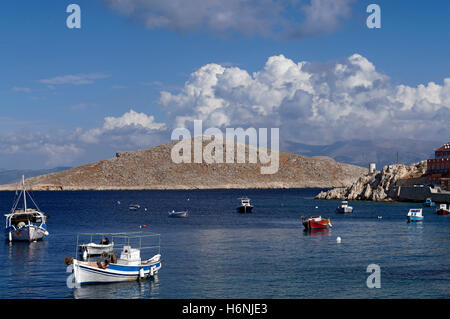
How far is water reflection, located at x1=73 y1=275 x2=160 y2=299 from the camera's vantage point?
113 ft

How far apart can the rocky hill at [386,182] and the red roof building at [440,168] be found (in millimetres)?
2643

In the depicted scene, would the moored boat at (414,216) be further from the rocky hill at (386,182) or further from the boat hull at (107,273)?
the boat hull at (107,273)

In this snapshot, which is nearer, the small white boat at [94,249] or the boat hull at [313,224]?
the small white boat at [94,249]

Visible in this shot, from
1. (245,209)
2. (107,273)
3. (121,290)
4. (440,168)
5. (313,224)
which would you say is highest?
(440,168)

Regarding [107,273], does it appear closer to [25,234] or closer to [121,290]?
[121,290]

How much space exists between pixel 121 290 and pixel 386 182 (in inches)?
4664

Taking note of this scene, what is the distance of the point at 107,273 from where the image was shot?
37.3 m

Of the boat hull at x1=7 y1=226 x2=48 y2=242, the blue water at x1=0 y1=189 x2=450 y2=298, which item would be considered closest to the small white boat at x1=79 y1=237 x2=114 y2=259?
the blue water at x1=0 y1=189 x2=450 y2=298

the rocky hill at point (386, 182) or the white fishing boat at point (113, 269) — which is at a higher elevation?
the rocky hill at point (386, 182)

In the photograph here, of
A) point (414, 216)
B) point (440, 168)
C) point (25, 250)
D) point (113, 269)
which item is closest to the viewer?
point (113, 269)

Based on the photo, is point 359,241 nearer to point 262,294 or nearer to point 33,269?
point 262,294

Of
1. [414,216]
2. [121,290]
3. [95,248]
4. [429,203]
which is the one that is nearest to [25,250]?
[95,248]

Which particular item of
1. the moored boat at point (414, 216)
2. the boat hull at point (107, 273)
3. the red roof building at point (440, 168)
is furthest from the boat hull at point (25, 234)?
the red roof building at point (440, 168)

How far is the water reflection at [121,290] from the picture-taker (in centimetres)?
3438
